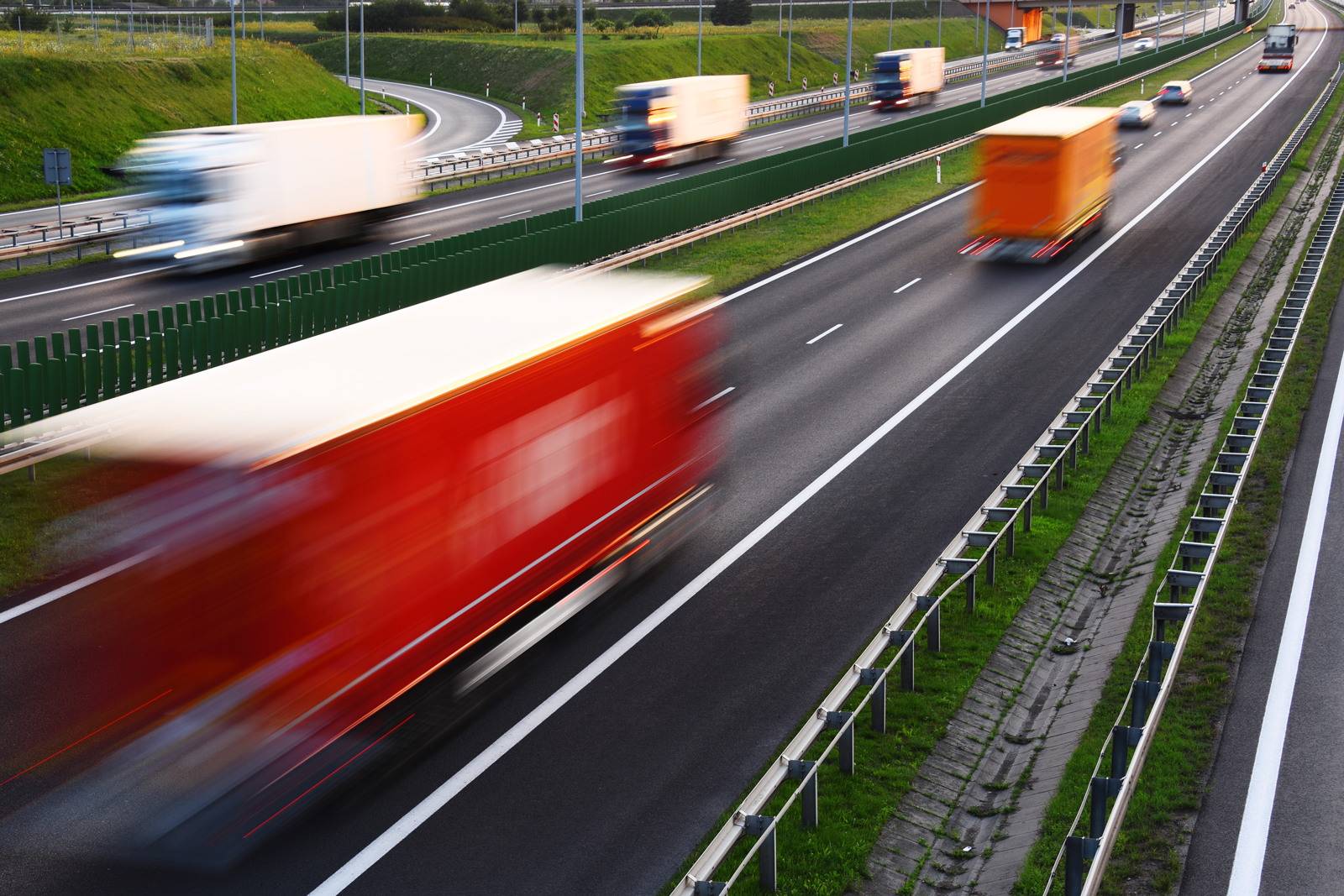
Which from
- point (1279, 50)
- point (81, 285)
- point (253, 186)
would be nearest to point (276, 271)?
point (253, 186)

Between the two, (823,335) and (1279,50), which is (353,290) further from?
(1279,50)

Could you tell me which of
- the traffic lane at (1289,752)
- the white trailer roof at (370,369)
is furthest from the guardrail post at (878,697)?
the white trailer roof at (370,369)

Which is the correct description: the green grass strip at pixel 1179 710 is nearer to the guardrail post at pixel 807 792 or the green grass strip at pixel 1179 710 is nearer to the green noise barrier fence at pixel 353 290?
the guardrail post at pixel 807 792

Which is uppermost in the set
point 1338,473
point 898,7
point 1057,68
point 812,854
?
point 898,7

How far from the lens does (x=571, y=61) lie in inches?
3088

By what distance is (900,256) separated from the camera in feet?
107

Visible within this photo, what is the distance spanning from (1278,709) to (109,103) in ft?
169

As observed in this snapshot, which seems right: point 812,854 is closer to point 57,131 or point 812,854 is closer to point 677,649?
point 677,649

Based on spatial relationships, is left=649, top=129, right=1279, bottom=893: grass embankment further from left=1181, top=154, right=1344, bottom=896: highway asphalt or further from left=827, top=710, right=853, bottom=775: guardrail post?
left=1181, top=154, right=1344, bottom=896: highway asphalt

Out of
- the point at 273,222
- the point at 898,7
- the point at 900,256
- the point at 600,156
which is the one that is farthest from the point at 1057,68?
the point at 273,222

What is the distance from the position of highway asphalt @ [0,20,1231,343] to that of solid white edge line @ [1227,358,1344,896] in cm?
2301

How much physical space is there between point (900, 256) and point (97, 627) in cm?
2437

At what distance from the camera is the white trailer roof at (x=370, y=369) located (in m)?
8.52

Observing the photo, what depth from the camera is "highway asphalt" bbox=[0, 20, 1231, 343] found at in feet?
89.7
